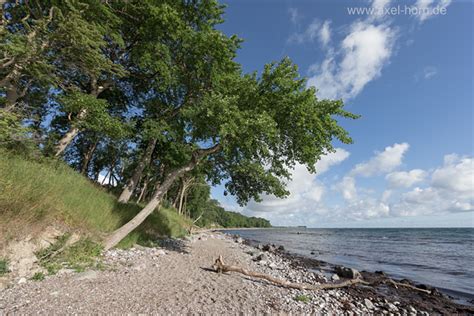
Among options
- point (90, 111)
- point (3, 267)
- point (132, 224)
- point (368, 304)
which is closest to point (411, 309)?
point (368, 304)

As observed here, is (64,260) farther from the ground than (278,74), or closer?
closer

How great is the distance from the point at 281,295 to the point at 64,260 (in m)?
6.74

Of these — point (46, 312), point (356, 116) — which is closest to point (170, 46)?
point (356, 116)

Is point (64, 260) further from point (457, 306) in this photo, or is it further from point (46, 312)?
point (457, 306)

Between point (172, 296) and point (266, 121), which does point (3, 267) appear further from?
point (266, 121)

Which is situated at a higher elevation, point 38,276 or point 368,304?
point 38,276

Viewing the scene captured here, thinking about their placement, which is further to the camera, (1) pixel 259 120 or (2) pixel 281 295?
(1) pixel 259 120

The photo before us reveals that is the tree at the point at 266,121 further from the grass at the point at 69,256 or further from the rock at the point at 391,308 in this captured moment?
the rock at the point at 391,308

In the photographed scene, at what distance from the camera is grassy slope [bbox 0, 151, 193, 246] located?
6258mm

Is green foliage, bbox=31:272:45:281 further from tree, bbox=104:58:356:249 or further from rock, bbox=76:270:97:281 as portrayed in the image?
tree, bbox=104:58:356:249

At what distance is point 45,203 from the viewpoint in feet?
23.8

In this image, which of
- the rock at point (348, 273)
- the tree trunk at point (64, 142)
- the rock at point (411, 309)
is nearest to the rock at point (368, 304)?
the rock at point (411, 309)

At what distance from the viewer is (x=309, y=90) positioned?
9.72 meters

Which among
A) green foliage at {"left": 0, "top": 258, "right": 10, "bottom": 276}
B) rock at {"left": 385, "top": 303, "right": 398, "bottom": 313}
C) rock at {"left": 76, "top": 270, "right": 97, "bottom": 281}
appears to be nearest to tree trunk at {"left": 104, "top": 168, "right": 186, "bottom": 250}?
rock at {"left": 76, "top": 270, "right": 97, "bottom": 281}
